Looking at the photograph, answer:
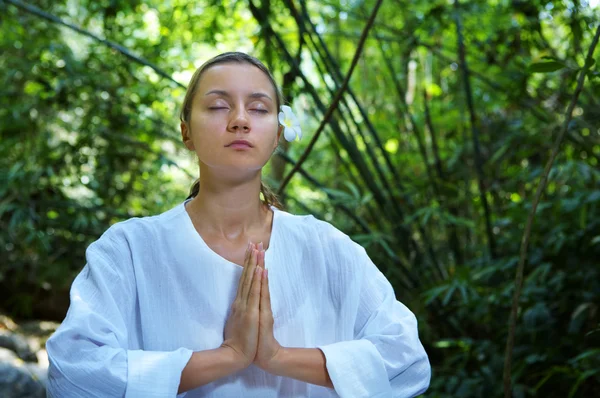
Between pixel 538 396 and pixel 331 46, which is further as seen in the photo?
pixel 331 46

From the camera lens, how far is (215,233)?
1.46m

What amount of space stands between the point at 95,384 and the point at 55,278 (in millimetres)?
3698

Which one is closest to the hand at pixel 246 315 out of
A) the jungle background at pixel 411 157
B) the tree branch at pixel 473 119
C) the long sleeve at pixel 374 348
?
the long sleeve at pixel 374 348

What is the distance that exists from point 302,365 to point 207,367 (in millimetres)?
178

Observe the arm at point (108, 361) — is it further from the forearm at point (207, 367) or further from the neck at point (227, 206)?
the neck at point (227, 206)

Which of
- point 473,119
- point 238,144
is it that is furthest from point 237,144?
point 473,119

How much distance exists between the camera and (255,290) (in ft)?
4.38

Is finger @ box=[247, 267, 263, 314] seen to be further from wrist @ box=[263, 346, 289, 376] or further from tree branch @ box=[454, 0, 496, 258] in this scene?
tree branch @ box=[454, 0, 496, 258]

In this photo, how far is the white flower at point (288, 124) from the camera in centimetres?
150

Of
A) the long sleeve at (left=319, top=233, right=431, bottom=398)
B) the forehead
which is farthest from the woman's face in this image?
the long sleeve at (left=319, top=233, right=431, bottom=398)

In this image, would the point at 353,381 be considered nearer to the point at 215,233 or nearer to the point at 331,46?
the point at 215,233

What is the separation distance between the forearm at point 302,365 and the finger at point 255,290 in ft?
0.33

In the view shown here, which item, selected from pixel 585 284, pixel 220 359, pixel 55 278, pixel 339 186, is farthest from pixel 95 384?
pixel 339 186

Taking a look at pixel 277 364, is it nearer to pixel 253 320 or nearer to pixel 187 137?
pixel 253 320
